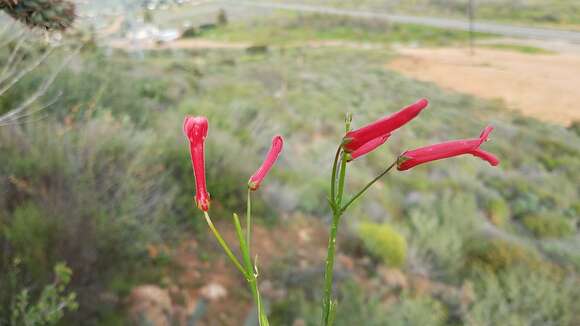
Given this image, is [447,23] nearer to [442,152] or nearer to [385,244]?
[385,244]

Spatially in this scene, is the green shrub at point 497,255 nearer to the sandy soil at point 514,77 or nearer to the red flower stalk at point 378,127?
the sandy soil at point 514,77

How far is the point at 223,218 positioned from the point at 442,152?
3081 mm

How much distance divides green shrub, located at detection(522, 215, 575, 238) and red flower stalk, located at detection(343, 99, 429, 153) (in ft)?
15.7

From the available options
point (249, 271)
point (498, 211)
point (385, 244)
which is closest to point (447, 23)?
point (498, 211)

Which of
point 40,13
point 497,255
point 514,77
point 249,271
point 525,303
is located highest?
point 40,13

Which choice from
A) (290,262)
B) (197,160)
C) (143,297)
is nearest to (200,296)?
(143,297)

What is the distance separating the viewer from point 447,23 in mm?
14234

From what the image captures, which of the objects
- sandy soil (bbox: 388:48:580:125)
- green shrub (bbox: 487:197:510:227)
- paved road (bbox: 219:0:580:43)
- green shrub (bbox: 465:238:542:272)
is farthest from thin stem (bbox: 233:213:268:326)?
paved road (bbox: 219:0:580:43)

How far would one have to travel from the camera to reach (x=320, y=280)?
301 cm

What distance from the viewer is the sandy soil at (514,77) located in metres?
5.85

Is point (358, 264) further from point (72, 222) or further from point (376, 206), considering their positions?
point (72, 222)

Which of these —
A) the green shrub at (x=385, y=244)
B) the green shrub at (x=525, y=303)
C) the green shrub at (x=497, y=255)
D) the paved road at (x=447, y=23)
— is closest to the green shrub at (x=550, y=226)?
the green shrub at (x=497, y=255)

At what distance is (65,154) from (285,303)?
1.74 metres

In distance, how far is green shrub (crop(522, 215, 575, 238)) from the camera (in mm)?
4438
